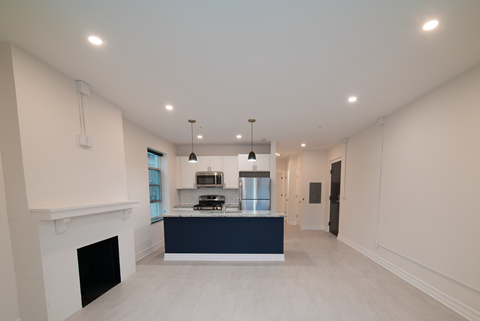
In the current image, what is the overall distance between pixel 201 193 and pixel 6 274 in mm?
4139

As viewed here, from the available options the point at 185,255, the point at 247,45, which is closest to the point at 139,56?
the point at 247,45

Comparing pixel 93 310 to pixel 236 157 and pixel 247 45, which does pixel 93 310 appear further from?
pixel 236 157

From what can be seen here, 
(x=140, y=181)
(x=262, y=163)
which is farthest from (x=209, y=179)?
(x=140, y=181)

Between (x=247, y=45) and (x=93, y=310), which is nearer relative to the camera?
(x=247, y=45)

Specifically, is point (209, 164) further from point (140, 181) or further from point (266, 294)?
point (266, 294)

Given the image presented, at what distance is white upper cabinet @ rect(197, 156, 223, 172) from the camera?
551 centimetres

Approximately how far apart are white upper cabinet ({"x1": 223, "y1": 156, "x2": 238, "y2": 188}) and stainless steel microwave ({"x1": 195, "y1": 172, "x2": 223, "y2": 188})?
175 mm

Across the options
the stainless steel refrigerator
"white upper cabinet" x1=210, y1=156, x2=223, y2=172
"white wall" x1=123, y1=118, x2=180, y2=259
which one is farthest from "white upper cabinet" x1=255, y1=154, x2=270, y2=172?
"white wall" x1=123, y1=118, x2=180, y2=259

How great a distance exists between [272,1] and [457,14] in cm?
136

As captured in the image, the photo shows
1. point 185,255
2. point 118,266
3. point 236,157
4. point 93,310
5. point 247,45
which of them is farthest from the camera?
point 236,157

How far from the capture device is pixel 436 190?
7.59 ft

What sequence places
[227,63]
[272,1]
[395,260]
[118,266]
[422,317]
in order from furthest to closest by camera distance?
[395,260] → [118,266] → [422,317] → [227,63] → [272,1]

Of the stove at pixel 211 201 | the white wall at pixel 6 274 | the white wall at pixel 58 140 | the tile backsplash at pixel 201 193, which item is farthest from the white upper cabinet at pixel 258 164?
the white wall at pixel 6 274

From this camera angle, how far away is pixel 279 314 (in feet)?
6.81
